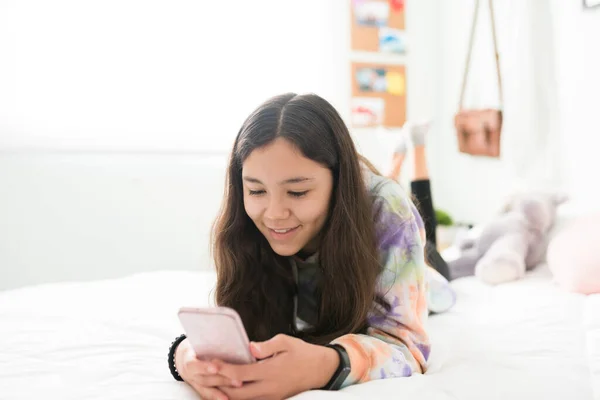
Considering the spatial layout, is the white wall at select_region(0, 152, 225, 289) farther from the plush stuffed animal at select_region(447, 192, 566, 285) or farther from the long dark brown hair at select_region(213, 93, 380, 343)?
the long dark brown hair at select_region(213, 93, 380, 343)

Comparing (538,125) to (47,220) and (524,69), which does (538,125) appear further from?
(47,220)

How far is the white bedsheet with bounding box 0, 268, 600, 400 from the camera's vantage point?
83 cm

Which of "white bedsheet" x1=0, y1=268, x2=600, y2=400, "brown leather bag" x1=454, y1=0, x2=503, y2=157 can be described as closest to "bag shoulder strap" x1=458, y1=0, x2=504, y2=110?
"brown leather bag" x1=454, y1=0, x2=503, y2=157

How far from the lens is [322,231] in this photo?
959 mm

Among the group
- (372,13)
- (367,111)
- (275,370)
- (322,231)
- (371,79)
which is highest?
(372,13)

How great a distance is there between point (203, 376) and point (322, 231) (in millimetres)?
309

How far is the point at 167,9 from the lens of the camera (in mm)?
2164

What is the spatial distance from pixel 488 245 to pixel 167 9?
55.5 inches

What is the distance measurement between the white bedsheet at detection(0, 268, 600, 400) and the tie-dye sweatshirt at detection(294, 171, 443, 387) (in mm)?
33

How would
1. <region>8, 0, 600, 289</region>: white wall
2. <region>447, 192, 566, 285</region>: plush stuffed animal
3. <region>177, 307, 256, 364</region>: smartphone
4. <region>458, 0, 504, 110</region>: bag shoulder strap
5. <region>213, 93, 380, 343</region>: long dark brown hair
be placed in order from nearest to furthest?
<region>177, 307, 256, 364</region>: smartphone, <region>213, 93, 380, 343</region>: long dark brown hair, <region>447, 192, 566, 285</region>: plush stuffed animal, <region>8, 0, 600, 289</region>: white wall, <region>458, 0, 504, 110</region>: bag shoulder strap

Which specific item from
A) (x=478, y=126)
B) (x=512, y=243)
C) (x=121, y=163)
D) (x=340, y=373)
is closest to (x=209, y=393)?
(x=340, y=373)

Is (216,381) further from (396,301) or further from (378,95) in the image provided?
(378,95)

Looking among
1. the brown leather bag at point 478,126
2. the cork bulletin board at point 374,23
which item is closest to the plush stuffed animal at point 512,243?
the brown leather bag at point 478,126

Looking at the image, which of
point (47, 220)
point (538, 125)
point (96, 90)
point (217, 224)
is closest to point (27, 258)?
point (47, 220)
